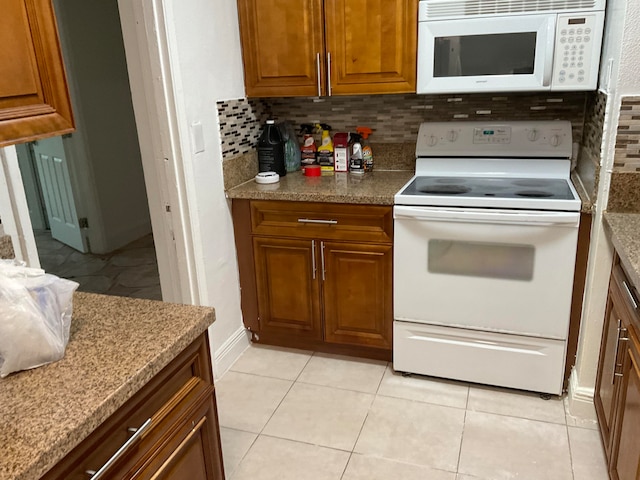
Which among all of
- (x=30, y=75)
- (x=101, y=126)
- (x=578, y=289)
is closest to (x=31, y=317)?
(x=30, y=75)

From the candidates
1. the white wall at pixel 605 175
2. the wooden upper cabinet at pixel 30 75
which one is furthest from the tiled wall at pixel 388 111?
the wooden upper cabinet at pixel 30 75

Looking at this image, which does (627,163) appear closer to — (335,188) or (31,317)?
(335,188)

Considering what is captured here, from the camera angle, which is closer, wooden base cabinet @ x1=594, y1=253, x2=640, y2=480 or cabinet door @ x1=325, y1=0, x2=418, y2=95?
wooden base cabinet @ x1=594, y1=253, x2=640, y2=480

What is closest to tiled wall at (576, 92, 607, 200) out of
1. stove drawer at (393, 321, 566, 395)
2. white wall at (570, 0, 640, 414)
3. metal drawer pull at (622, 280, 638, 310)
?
white wall at (570, 0, 640, 414)

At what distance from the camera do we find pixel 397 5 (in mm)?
2242

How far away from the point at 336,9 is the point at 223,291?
138cm

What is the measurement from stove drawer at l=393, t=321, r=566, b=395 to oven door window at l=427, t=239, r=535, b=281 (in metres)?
0.27

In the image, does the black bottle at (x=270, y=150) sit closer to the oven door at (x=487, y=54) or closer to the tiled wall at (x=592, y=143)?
the oven door at (x=487, y=54)

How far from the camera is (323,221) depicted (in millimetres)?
2389

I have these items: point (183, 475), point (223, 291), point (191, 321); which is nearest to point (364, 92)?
point (223, 291)

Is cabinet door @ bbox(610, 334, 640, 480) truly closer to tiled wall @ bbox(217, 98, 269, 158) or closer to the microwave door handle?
the microwave door handle

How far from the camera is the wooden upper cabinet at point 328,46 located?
229cm

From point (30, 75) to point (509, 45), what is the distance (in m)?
1.83

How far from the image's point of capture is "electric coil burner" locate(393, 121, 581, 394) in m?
2.07
